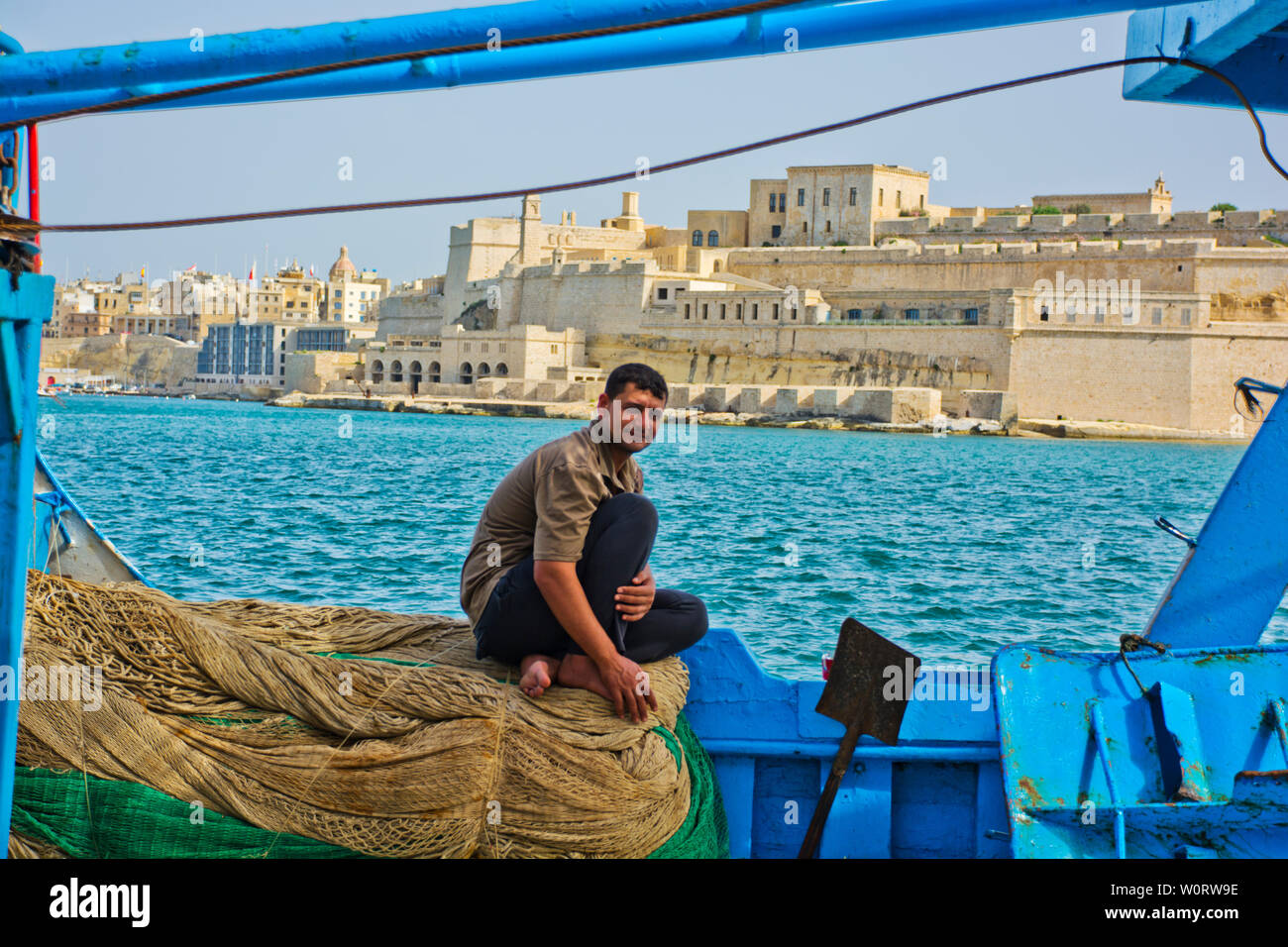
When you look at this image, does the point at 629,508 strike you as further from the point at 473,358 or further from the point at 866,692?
the point at 473,358

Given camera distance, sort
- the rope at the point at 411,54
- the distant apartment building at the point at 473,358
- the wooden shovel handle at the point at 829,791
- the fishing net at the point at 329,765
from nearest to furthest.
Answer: the rope at the point at 411,54 < the fishing net at the point at 329,765 < the wooden shovel handle at the point at 829,791 < the distant apartment building at the point at 473,358

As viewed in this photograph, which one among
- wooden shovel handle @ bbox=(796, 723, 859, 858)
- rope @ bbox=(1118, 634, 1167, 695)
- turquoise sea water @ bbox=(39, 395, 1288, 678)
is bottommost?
turquoise sea water @ bbox=(39, 395, 1288, 678)

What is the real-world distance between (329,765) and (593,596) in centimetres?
63

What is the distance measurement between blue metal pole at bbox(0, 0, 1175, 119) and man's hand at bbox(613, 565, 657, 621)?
1.05m

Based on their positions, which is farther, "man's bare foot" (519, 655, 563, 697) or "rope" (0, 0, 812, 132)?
"man's bare foot" (519, 655, 563, 697)

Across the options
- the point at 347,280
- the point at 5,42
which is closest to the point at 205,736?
the point at 5,42

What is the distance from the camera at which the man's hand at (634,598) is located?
2.81 metres

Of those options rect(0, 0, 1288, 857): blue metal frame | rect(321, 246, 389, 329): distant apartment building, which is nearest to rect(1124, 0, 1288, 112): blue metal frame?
rect(0, 0, 1288, 857): blue metal frame

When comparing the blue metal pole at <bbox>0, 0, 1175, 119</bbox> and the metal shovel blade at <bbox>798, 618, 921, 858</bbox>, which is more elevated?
the blue metal pole at <bbox>0, 0, 1175, 119</bbox>

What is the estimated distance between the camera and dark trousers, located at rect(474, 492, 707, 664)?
109 inches

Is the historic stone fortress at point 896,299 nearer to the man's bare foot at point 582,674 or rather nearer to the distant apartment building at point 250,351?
the distant apartment building at point 250,351

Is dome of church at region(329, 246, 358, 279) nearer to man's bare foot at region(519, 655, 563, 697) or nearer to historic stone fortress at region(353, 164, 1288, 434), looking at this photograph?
historic stone fortress at region(353, 164, 1288, 434)

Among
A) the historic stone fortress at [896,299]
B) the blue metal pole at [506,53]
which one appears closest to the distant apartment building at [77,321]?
the historic stone fortress at [896,299]
